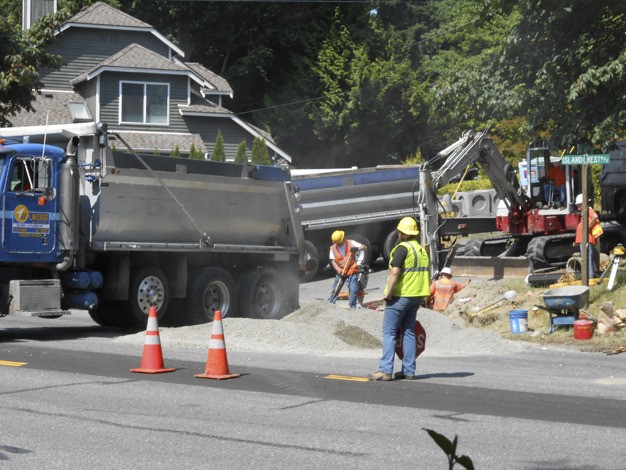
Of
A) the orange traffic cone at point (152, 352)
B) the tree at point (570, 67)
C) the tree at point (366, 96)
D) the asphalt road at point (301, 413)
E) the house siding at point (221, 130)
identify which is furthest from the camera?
the tree at point (366, 96)

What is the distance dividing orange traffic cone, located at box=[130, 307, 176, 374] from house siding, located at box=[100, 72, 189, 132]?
30840 mm

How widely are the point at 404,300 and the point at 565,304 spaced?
640 centimetres

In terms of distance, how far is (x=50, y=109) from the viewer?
43.0 metres

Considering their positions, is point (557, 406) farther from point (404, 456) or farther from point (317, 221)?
point (317, 221)

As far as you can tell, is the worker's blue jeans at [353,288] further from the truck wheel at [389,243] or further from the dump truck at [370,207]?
the truck wheel at [389,243]

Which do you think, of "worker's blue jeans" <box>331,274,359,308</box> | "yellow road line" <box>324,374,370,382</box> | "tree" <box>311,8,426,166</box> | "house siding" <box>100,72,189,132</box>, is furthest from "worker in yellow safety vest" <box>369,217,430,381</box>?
"tree" <box>311,8,426,166</box>

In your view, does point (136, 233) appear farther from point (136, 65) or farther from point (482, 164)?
point (136, 65)

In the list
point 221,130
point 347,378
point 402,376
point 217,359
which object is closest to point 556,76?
point 402,376

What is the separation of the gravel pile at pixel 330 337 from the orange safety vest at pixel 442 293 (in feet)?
11.3

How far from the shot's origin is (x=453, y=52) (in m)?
59.9

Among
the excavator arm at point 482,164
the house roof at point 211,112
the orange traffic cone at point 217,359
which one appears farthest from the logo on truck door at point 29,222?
the house roof at point 211,112

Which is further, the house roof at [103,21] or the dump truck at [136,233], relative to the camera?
the house roof at [103,21]

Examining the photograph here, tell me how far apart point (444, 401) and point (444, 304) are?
1053 centimetres

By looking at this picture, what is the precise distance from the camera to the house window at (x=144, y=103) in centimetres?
4416
